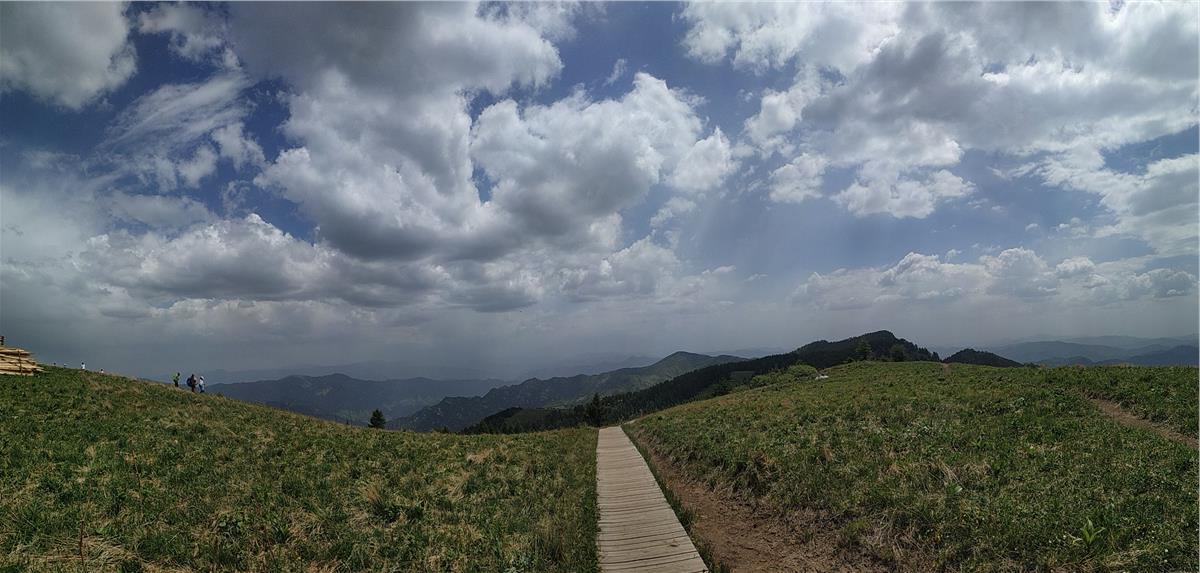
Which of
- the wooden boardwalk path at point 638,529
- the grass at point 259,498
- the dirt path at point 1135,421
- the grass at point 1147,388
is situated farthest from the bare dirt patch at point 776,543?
the grass at point 1147,388

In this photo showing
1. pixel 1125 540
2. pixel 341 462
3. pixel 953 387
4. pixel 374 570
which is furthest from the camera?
pixel 953 387

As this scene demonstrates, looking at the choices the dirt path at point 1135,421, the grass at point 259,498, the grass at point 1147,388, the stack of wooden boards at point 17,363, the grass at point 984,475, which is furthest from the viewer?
the stack of wooden boards at point 17,363

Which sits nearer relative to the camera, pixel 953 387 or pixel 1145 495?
pixel 1145 495

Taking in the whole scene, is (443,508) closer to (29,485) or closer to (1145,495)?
(29,485)

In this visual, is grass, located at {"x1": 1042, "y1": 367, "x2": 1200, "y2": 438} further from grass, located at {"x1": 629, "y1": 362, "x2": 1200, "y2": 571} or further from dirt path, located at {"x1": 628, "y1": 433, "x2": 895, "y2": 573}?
dirt path, located at {"x1": 628, "y1": 433, "x2": 895, "y2": 573}

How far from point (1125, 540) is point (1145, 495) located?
249 cm

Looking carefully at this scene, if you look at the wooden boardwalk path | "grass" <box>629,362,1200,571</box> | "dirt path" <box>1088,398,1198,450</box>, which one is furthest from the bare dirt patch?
"dirt path" <box>1088,398,1198,450</box>

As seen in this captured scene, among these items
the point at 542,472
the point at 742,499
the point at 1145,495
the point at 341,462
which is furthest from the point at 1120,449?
the point at 341,462

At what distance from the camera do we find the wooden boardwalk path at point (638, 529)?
33.6 feet

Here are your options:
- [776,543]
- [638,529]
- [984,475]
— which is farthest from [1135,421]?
[638,529]

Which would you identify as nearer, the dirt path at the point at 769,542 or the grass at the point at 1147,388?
the dirt path at the point at 769,542

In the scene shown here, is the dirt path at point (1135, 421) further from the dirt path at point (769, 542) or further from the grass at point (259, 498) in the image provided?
the grass at point (259, 498)

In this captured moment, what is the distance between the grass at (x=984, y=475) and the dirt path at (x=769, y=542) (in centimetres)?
28

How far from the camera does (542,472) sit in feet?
57.1
